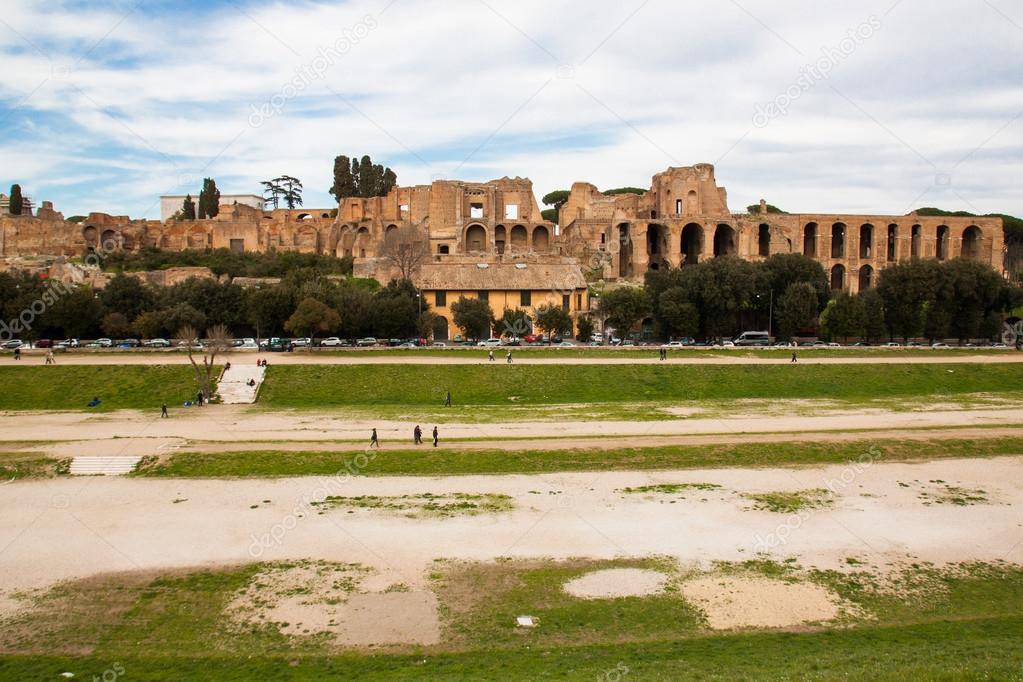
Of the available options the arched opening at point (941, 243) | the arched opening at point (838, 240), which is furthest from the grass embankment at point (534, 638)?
the arched opening at point (941, 243)

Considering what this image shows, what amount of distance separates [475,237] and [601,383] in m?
35.8

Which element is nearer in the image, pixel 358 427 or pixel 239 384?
pixel 358 427

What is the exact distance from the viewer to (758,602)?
13.1 meters

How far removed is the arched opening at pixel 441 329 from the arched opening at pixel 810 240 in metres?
37.7

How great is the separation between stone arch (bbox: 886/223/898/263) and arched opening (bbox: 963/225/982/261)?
5.93 metres

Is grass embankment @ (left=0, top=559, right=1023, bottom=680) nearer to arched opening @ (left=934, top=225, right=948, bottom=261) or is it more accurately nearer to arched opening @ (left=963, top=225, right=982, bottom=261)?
arched opening @ (left=934, top=225, right=948, bottom=261)

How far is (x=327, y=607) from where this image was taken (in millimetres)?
12859

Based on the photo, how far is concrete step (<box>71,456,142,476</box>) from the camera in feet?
68.6

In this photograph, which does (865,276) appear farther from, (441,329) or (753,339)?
(441,329)

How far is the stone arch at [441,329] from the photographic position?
48.1 meters

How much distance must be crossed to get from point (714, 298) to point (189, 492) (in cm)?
3610

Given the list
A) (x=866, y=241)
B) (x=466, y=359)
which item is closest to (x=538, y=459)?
(x=466, y=359)

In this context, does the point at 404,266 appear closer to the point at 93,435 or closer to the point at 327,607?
the point at 93,435

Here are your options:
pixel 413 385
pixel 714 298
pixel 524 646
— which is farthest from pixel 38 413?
pixel 714 298
